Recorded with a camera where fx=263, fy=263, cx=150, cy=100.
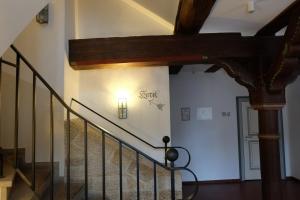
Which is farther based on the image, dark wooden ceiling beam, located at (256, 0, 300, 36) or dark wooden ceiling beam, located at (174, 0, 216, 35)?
dark wooden ceiling beam, located at (256, 0, 300, 36)

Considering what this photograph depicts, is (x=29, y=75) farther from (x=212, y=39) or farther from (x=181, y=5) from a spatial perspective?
(x=212, y=39)

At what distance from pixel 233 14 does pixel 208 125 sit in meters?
3.63

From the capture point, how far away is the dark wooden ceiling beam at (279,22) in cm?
269

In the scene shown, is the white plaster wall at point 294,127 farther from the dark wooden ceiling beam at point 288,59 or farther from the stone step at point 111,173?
the stone step at point 111,173

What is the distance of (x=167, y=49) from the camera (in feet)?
12.1

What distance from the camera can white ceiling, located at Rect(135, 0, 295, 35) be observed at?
9.11ft

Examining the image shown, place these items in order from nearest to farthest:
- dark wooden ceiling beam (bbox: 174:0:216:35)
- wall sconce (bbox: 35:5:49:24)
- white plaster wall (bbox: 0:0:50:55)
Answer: white plaster wall (bbox: 0:0:50:55), dark wooden ceiling beam (bbox: 174:0:216:35), wall sconce (bbox: 35:5:49:24)

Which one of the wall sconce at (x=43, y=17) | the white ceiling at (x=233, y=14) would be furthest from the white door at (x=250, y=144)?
the wall sconce at (x=43, y=17)

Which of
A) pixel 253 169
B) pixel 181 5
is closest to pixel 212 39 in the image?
pixel 181 5

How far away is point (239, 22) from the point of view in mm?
3299

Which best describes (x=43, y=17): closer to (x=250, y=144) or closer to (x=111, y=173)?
(x=111, y=173)

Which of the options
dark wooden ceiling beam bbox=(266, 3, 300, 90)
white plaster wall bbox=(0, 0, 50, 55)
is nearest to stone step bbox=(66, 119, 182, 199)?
dark wooden ceiling beam bbox=(266, 3, 300, 90)

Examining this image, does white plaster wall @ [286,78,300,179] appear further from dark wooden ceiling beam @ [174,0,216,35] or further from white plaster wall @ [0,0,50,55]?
white plaster wall @ [0,0,50,55]

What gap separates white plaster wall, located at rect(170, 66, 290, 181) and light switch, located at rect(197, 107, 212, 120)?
0.28 feet
